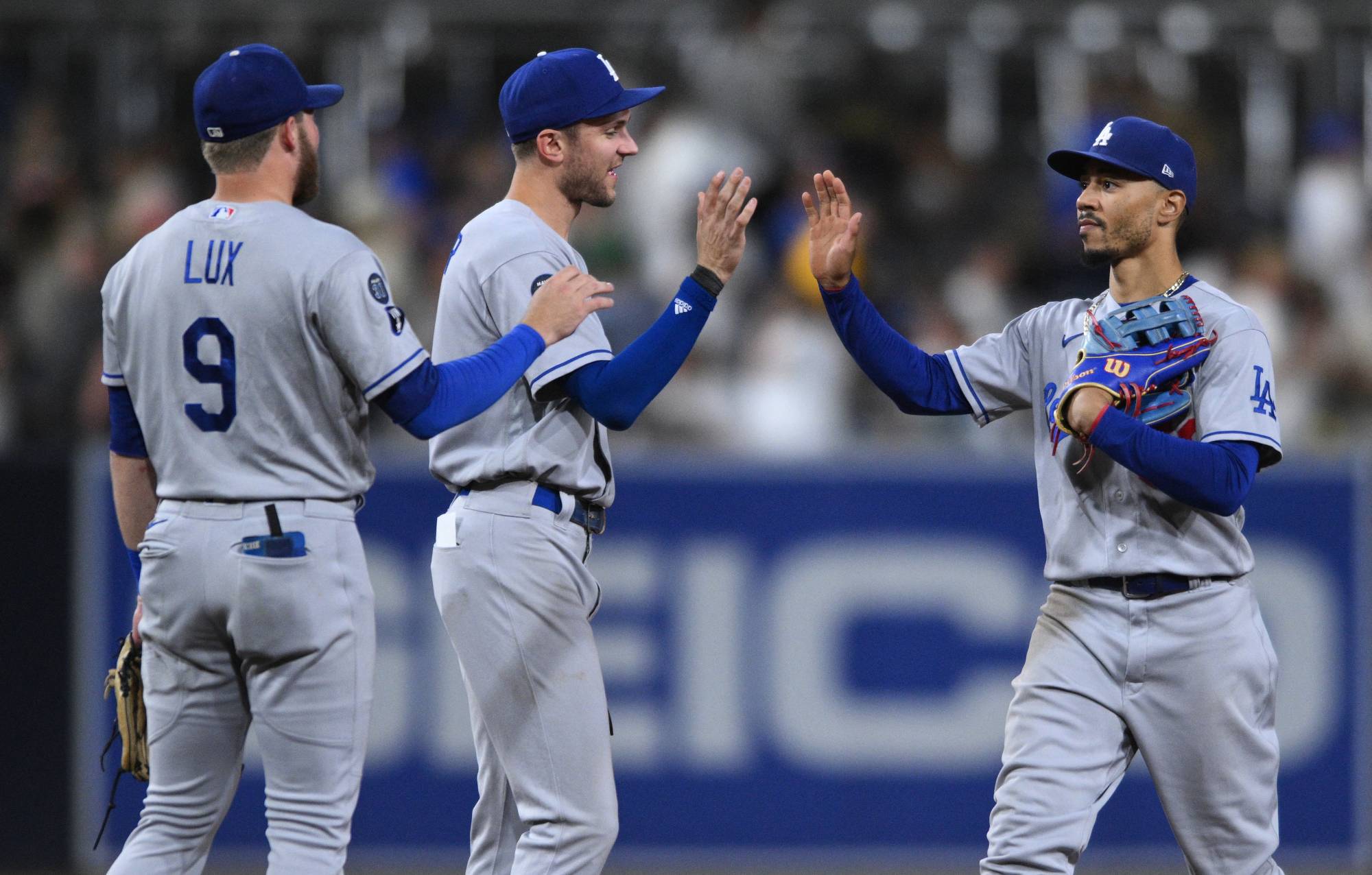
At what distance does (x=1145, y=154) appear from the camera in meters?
4.30

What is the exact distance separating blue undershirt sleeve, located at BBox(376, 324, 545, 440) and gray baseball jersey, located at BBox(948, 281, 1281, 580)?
144 cm

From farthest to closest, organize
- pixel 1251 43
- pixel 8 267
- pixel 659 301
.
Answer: pixel 1251 43 → pixel 8 267 → pixel 659 301

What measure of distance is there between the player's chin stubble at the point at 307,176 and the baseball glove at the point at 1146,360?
6.25 feet

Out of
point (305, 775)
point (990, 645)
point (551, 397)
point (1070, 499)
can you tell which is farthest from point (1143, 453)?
point (990, 645)

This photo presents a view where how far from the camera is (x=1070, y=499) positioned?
4.35m

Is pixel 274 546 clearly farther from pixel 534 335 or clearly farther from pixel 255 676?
pixel 534 335

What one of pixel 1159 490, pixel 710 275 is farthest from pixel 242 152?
pixel 1159 490

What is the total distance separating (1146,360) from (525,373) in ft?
5.09

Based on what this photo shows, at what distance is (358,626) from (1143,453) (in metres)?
1.90

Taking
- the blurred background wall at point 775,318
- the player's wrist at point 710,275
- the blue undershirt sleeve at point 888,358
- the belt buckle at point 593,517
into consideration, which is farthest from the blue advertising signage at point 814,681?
the player's wrist at point 710,275

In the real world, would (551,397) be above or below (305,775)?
above

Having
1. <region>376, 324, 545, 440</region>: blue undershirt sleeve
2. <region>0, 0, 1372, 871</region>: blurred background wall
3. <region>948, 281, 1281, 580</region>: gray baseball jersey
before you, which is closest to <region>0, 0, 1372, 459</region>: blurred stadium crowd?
<region>0, 0, 1372, 871</region>: blurred background wall

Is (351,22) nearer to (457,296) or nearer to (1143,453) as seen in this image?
(457,296)

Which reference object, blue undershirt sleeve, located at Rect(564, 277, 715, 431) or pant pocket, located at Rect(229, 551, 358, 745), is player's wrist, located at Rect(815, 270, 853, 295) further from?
pant pocket, located at Rect(229, 551, 358, 745)
